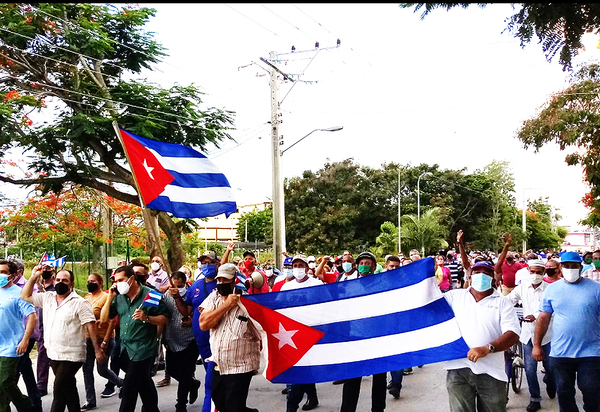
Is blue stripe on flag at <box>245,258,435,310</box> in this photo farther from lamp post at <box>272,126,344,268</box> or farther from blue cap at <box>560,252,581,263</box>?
lamp post at <box>272,126,344,268</box>

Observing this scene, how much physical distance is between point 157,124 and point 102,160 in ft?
7.69

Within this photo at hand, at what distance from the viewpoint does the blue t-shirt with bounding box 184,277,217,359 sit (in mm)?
7286

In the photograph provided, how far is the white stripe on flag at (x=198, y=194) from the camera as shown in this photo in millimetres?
9181

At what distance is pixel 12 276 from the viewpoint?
25.1 feet

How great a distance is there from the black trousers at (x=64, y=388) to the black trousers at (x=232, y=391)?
1.88 m

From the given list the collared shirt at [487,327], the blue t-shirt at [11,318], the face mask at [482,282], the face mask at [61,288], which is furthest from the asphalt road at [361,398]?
the face mask at [482,282]

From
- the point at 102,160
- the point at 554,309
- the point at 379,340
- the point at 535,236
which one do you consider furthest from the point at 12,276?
the point at 535,236

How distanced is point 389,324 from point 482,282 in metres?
1.03

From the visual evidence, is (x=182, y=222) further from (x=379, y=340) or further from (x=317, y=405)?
(x=379, y=340)

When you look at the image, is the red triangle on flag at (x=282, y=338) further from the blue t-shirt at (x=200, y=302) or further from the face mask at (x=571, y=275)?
the face mask at (x=571, y=275)

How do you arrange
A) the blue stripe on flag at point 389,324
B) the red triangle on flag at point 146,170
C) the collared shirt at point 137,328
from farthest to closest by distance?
the red triangle on flag at point 146,170 → the collared shirt at point 137,328 → the blue stripe on flag at point 389,324

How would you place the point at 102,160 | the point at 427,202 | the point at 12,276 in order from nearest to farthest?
the point at 12,276, the point at 102,160, the point at 427,202

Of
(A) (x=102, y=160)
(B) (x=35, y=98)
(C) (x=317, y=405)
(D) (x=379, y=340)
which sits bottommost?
(C) (x=317, y=405)

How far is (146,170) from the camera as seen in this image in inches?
350
